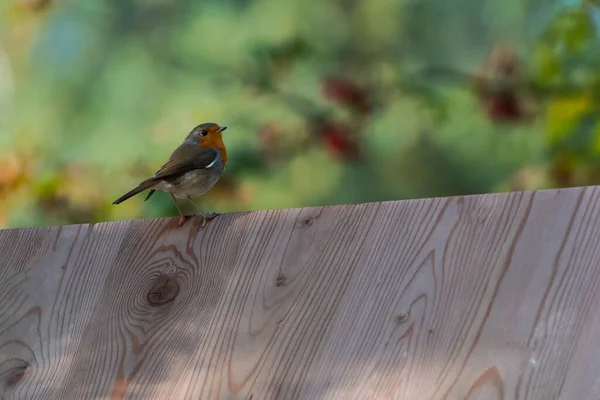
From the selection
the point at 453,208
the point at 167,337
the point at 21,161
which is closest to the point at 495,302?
the point at 453,208

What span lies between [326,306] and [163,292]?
439 millimetres

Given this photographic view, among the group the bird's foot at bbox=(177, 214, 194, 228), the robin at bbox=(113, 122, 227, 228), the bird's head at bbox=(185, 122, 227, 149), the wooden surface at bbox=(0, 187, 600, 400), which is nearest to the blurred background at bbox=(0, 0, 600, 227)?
the bird's head at bbox=(185, 122, 227, 149)

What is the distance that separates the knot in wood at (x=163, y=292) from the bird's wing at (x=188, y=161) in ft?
5.58

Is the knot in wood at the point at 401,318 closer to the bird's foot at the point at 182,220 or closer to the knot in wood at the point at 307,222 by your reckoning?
the knot in wood at the point at 307,222

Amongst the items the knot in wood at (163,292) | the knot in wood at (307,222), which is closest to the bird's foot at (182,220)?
the knot in wood at (163,292)

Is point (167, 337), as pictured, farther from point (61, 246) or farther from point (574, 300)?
point (574, 300)

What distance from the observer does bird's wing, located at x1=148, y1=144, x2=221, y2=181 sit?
13.4 ft

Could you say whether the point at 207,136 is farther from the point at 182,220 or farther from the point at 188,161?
the point at 182,220

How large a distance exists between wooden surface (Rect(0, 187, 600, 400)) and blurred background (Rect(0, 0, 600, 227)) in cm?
383

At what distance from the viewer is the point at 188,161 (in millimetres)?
4148

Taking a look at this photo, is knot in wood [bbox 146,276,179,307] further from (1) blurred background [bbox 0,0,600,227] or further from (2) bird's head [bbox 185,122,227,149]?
(1) blurred background [bbox 0,0,600,227]

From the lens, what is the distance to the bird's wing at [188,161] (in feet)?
13.4

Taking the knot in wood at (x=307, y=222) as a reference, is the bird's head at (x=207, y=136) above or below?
above

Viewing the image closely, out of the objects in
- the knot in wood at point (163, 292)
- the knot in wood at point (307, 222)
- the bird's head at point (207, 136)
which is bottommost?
the knot in wood at point (163, 292)
